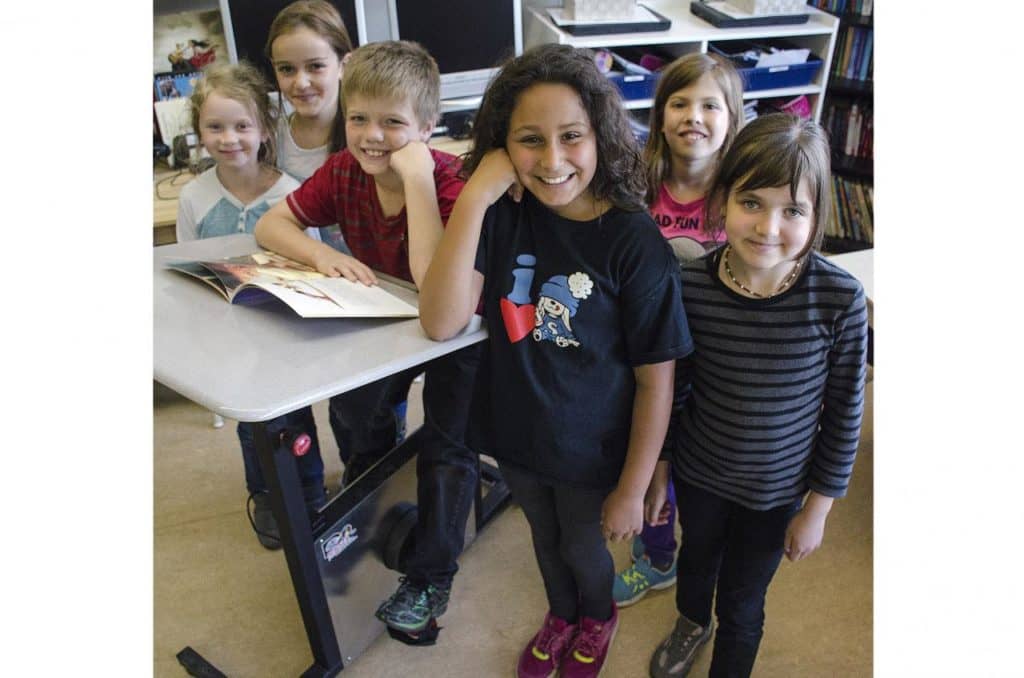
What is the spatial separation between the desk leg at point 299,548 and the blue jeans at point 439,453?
0.20 meters

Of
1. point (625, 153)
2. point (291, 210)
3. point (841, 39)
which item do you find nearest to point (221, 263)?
point (291, 210)

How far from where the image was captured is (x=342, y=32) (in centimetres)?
172

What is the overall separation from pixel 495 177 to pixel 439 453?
63cm

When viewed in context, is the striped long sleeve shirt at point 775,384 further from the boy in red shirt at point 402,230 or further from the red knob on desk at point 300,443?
the red knob on desk at point 300,443

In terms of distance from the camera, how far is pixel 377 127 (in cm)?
123

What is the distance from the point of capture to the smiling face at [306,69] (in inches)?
64.4

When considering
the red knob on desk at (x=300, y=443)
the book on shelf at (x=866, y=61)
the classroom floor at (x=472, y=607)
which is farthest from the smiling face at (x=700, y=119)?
the book on shelf at (x=866, y=61)

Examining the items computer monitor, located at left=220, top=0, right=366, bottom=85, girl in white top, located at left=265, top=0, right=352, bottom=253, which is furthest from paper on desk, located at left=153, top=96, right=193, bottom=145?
girl in white top, located at left=265, top=0, right=352, bottom=253

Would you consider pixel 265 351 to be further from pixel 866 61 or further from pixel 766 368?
pixel 866 61

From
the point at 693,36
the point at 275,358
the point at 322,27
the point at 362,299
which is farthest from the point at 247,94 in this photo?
the point at 693,36

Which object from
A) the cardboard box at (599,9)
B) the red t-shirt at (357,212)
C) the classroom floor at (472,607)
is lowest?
the classroom floor at (472,607)

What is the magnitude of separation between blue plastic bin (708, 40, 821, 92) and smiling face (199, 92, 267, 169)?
2.00 metres

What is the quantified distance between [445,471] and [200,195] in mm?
821

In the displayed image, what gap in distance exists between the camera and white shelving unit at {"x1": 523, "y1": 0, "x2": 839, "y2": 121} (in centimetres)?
280
